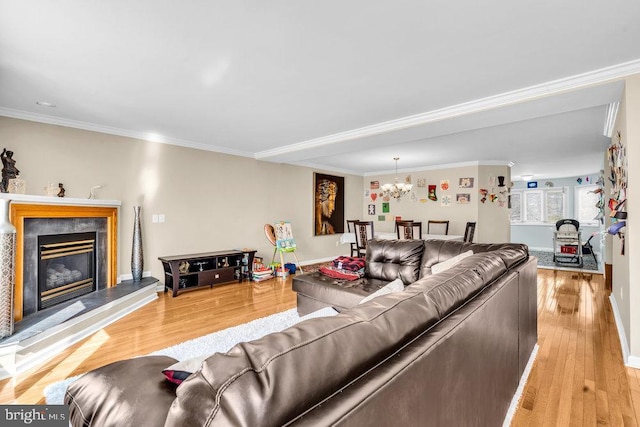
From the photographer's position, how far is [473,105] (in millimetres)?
3152

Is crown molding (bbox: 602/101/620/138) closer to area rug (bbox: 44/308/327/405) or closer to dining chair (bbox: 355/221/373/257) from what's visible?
dining chair (bbox: 355/221/373/257)

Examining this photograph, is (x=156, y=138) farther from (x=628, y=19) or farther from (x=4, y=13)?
(x=628, y=19)

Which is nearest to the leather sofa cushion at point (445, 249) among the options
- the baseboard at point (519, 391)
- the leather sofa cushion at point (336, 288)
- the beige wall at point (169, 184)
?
the leather sofa cushion at point (336, 288)

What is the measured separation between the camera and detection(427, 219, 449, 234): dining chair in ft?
22.2

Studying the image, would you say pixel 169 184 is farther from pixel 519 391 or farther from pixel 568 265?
pixel 568 265

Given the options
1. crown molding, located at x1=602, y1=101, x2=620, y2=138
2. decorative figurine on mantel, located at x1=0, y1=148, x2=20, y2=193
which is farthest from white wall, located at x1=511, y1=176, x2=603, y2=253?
decorative figurine on mantel, located at x1=0, y1=148, x2=20, y2=193

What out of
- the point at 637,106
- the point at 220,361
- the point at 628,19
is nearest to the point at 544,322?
the point at 637,106

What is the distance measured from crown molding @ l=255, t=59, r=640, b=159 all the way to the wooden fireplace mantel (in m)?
3.13

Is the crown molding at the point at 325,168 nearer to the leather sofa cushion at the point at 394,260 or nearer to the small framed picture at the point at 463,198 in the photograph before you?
the small framed picture at the point at 463,198

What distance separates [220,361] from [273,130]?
3945 millimetres

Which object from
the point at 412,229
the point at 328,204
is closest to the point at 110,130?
the point at 328,204

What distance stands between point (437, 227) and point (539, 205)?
16.6 feet

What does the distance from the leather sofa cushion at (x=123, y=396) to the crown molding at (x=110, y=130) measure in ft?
12.8

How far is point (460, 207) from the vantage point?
6.77 m
